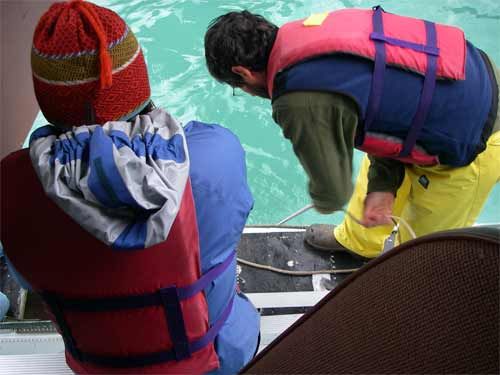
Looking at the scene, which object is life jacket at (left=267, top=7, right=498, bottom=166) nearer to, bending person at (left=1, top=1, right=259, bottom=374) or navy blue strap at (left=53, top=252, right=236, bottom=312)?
bending person at (left=1, top=1, right=259, bottom=374)

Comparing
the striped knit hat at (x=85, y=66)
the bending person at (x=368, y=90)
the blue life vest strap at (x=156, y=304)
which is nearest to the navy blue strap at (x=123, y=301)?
the blue life vest strap at (x=156, y=304)

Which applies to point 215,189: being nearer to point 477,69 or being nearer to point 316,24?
point 316,24

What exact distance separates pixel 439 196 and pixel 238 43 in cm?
88

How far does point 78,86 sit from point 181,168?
25cm

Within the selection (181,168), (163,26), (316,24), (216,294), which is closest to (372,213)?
(316,24)

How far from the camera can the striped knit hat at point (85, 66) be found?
840 mm

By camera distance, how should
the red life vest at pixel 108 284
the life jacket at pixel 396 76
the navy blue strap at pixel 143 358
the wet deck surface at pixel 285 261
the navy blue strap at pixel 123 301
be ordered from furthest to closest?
the wet deck surface at pixel 285 261 < the life jacket at pixel 396 76 < the navy blue strap at pixel 143 358 < the navy blue strap at pixel 123 301 < the red life vest at pixel 108 284

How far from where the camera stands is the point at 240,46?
147cm

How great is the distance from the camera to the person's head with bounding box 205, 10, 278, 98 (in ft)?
4.85

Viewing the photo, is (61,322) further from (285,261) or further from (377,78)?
(285,261)

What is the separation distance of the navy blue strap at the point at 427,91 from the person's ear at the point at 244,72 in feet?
1.70

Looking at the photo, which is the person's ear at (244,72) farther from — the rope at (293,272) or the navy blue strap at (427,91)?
the rope at (293,272)

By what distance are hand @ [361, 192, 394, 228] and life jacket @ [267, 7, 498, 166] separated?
1.06 ft

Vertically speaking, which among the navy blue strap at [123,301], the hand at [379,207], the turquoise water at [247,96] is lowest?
the turquoise water at [247,96]
